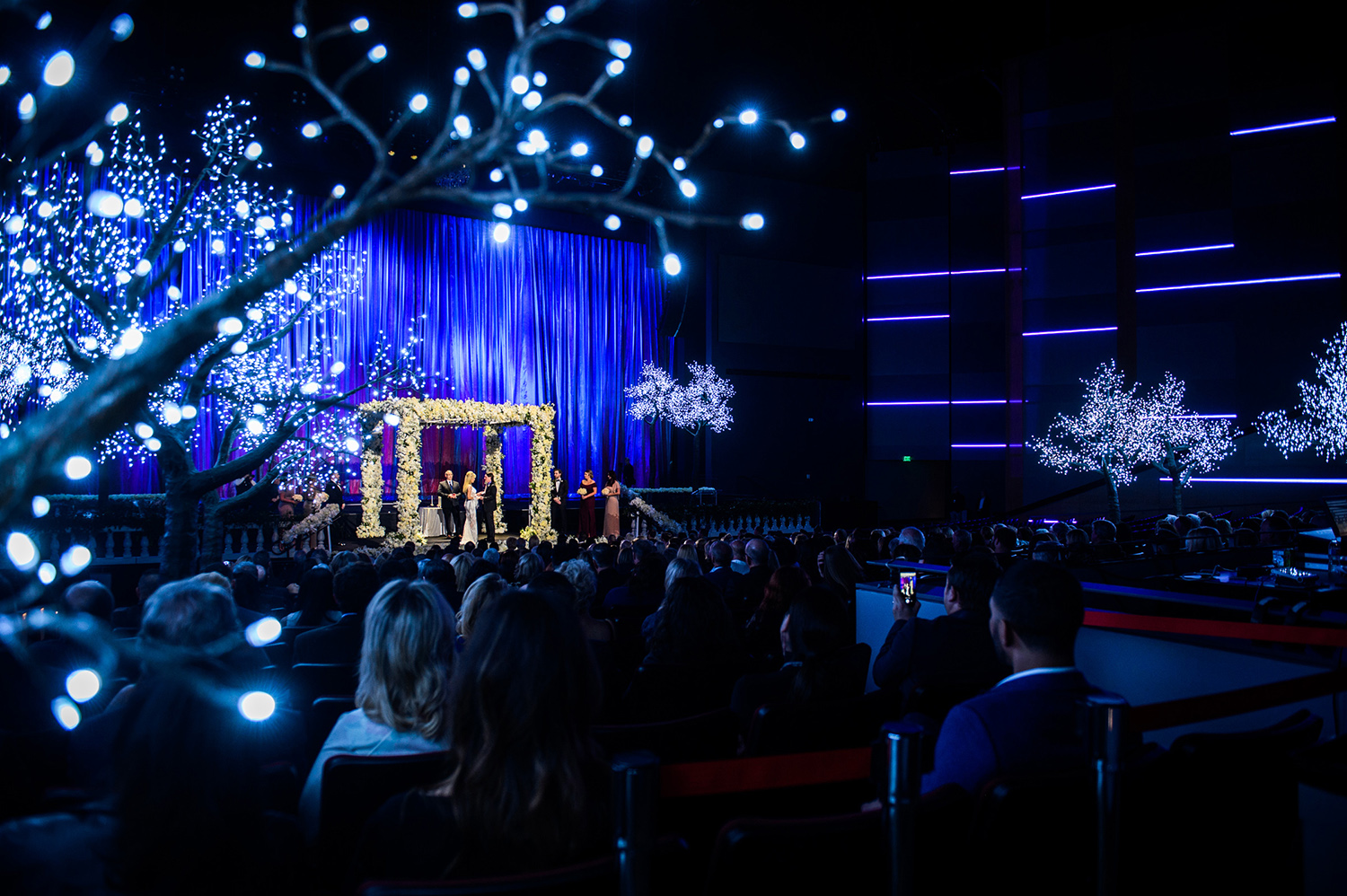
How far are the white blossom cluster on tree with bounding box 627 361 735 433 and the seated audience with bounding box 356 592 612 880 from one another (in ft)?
60.5

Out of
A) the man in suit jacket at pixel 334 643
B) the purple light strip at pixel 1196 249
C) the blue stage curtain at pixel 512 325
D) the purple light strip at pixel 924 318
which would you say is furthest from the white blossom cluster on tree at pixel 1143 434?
the man in suit jacket at pixel 334 643

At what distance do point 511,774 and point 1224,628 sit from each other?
3044mm

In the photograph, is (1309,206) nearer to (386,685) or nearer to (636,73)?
(636,73)

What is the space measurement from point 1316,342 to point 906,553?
1466cm

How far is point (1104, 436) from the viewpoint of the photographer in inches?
720

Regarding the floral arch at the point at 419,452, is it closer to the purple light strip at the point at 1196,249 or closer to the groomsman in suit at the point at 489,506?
the groomsman in suit at the point at 489,506

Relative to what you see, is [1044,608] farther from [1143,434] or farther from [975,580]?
[1143,434]

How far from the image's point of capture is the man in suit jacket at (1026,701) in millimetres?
2037

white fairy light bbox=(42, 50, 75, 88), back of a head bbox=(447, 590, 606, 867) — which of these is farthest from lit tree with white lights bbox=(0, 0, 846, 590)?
back of a head bbox=(447, 590, 606, 867)

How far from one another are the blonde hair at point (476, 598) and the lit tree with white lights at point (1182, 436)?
56.0ft

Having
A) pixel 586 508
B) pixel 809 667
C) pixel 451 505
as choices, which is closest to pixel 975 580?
pixel 809 667

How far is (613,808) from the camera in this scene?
1425 mm

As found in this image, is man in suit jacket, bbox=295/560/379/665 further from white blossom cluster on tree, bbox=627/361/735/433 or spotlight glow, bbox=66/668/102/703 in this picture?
white blossom cluster on tree, bbox=627/361/735/433

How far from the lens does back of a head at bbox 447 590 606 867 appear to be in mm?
1586
